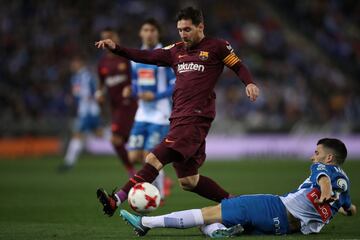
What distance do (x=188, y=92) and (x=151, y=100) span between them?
3.19 meters

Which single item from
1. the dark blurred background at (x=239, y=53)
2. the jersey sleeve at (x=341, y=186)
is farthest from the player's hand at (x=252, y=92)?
the dark blurred background at (x=239, y=53)

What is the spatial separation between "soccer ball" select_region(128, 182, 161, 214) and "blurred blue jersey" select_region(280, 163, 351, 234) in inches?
50.0

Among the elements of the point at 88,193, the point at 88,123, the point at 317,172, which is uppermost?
the point at 317,172

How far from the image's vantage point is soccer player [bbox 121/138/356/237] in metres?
7.51

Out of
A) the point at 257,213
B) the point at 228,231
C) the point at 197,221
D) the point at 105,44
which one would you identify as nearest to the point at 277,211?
the point at 257,213

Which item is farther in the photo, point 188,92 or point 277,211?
point 188,92

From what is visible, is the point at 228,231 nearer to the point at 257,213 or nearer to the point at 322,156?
the point at 257,213

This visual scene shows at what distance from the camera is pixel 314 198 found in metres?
7.54

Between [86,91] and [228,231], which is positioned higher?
[86,91]

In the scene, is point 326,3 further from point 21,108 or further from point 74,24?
point 21,108

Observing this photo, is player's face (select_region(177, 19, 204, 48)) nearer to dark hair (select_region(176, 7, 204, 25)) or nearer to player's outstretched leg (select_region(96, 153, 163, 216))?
dark hair (select_region(176, 7, 204, 25))

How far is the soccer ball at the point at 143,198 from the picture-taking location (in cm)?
745

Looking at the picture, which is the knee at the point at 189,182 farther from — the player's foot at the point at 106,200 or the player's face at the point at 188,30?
the player's face at the point at 188,30

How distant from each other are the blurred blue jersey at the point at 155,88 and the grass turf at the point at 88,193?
51.9 inches
